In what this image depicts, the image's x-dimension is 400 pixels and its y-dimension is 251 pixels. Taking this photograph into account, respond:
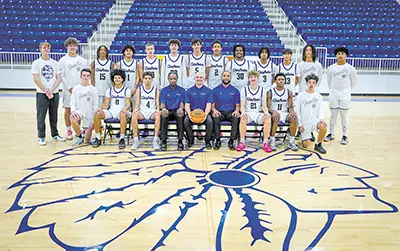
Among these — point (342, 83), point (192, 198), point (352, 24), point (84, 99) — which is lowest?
point (192, 198)

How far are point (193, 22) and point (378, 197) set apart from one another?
10.1 metres

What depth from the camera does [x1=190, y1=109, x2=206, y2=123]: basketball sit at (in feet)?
17.0

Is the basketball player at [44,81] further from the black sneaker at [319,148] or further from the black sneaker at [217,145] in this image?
the black sneaker at [319,148]

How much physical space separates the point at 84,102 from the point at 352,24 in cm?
1055

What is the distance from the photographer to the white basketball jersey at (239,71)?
5.60 meters

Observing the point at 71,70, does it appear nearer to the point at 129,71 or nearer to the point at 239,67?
the point at 129,71

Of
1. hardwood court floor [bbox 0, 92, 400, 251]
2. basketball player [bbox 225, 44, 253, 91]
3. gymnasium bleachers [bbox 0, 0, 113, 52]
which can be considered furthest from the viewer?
gymnasium bleachers [bbox 0, 0, 113, 52]

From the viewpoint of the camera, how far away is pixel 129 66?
5.64 meters

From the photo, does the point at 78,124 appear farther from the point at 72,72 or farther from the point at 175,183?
the point at 175,183

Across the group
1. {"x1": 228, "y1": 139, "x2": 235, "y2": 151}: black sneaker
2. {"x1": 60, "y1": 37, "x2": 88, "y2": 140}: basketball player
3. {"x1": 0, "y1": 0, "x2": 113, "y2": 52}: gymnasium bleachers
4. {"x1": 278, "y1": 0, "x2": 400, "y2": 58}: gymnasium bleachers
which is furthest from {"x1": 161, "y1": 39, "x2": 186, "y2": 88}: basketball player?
{"x1": 278, "y1": 0, "x2": 400, "y2": 58}: gymnasium bleachers

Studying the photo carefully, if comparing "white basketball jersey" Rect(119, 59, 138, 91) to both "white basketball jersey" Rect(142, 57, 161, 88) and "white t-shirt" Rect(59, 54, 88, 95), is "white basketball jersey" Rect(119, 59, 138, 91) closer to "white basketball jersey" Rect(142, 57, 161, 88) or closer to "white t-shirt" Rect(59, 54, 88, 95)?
"white basketball jersey" Rect(142, 57, 161, 88)

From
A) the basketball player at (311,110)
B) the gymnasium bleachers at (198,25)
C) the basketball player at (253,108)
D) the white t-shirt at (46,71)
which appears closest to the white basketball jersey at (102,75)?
the white t-shirt at (46,71)

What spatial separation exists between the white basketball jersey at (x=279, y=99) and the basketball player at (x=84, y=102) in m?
2.40

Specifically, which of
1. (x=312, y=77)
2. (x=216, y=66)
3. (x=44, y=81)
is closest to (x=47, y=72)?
(x=44, y=81)
